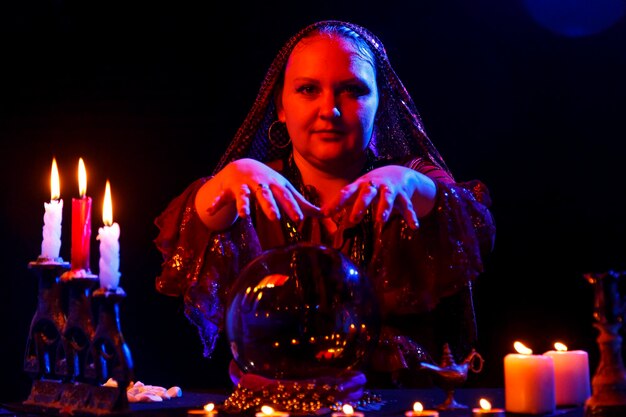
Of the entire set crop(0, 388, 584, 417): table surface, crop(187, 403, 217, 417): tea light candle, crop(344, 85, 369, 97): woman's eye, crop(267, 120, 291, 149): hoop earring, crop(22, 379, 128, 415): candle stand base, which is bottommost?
crop(0, 388, 584, 417): table surface

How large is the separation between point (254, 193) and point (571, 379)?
0.64m

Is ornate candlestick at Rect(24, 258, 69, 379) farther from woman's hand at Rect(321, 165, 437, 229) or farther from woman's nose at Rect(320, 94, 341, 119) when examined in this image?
woman's nose at Rect(320, 94, 341, 119)

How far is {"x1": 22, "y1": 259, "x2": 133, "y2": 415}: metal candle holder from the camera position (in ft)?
4.25

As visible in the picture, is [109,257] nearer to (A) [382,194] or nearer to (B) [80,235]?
(B) [80,235]

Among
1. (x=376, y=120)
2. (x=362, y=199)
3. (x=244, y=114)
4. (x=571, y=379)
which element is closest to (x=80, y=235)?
(x=362, y=199)

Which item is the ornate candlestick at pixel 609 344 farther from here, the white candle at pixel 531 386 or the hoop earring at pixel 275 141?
the hoop earring at pixel 275 141

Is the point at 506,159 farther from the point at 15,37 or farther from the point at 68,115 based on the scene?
the point at 15,37

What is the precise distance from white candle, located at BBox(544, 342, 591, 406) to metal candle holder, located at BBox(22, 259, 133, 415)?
0.71 m

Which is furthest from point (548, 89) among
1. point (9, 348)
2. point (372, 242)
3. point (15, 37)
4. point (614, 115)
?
point (9, 348)

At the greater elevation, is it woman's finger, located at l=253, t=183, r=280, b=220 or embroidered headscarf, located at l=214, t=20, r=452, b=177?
embroidered headscarf, located at l=214, t=20, r=452, b=177

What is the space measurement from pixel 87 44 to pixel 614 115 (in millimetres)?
1479

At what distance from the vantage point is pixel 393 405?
151 centimetres

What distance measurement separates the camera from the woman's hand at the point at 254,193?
153 cm

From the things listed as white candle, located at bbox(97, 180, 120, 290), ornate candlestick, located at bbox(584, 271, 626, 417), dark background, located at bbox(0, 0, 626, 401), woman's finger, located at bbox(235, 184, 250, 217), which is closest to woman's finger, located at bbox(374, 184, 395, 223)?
woman's finger, located at bbox(235, 184, 250, 217)
